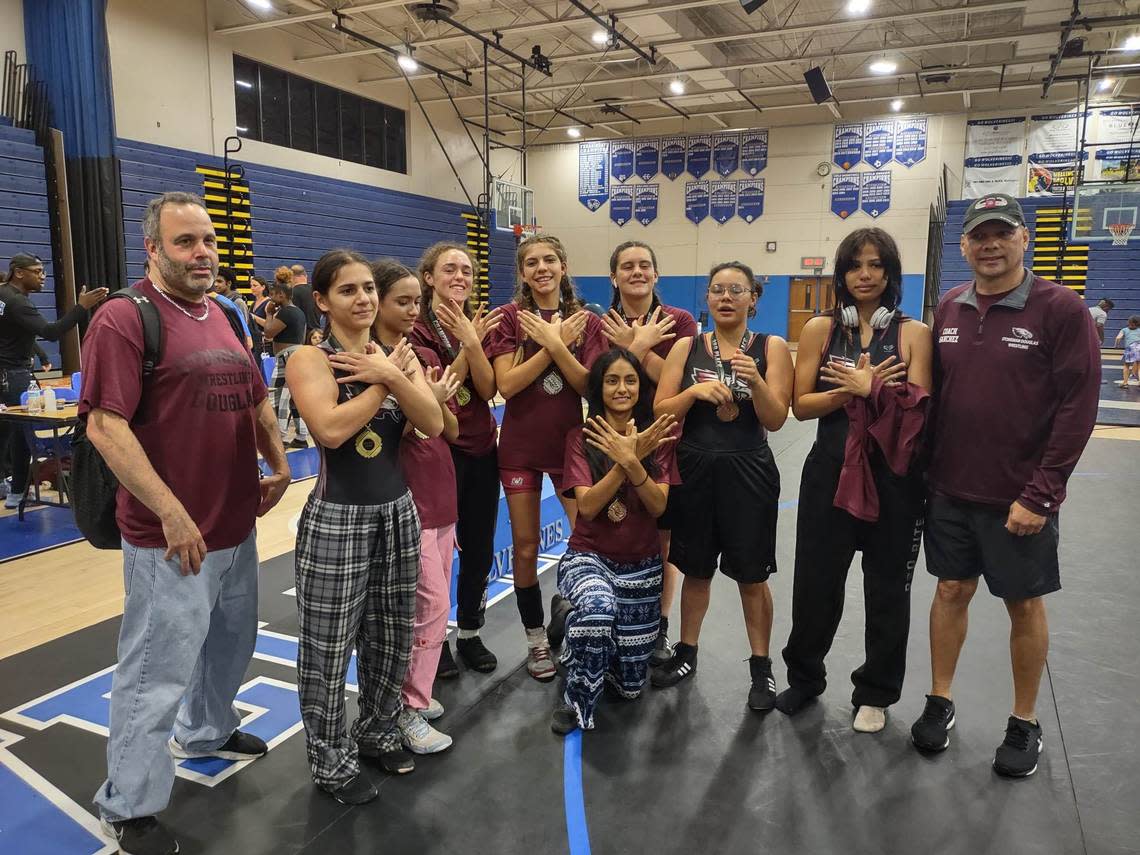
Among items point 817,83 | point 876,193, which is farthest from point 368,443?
point 876,193

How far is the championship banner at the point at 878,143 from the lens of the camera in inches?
677

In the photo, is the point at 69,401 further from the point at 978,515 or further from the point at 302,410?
the point at 978,515

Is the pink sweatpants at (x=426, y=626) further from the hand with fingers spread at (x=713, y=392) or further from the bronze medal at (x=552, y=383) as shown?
the hand with fingers spread at (x=713, y=392)

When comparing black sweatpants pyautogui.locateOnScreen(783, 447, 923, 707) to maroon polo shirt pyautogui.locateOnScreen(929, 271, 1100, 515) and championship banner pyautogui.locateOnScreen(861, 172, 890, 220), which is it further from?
championship banner pyautogui.locateOnScreen(861, 172, 890, 220)

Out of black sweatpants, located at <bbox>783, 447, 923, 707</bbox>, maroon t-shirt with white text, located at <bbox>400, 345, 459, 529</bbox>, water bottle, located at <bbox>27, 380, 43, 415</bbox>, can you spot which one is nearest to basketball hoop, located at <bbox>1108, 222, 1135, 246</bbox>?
black sweatpants, located at <bbox>783, 447, 923, 707</bbox>

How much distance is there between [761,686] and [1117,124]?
1820cm

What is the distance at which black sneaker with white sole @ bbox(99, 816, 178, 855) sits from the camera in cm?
204

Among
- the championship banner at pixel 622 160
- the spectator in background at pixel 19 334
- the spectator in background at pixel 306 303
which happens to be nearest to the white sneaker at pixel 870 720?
the spectator in background at pixel 19 334

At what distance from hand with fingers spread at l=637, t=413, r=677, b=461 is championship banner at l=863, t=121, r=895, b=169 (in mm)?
17243

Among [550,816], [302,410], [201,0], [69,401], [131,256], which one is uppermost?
[201,0]

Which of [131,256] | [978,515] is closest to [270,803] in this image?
[978,515]

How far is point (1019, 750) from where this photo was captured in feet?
8.20

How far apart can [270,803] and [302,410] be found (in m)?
1.22

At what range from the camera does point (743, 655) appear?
3373mm
